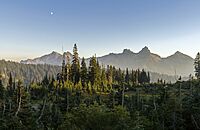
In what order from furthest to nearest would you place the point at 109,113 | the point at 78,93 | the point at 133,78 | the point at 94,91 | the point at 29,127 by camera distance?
the point at 133,78, the point at 94,91, the point at 78,93, the point at 29,127, the point at 109,113

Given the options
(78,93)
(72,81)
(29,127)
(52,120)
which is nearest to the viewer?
(29,127)

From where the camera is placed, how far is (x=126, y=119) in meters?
28.2

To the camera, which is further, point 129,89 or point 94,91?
point 129,89

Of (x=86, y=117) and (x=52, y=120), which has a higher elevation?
(x=86, y=117)

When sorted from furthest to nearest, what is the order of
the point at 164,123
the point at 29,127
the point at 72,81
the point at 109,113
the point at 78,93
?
the point at 72,81 → the point at 78,93 → the point at 164,123 → the point at 29,127 → the point at 109,113

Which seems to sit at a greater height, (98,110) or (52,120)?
(98,110)

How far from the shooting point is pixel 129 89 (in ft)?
335

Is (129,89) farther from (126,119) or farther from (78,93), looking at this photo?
(126,119)

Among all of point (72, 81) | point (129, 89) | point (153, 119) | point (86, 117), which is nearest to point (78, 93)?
point (72, 81)

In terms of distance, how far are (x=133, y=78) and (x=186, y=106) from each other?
9069 centimetres

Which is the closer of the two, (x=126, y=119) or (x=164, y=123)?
(x=126, y=119)

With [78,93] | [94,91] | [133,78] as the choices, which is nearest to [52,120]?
[78,93]

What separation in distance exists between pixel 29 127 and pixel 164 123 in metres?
20.1

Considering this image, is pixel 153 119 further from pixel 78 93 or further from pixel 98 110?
pixel 78 93
